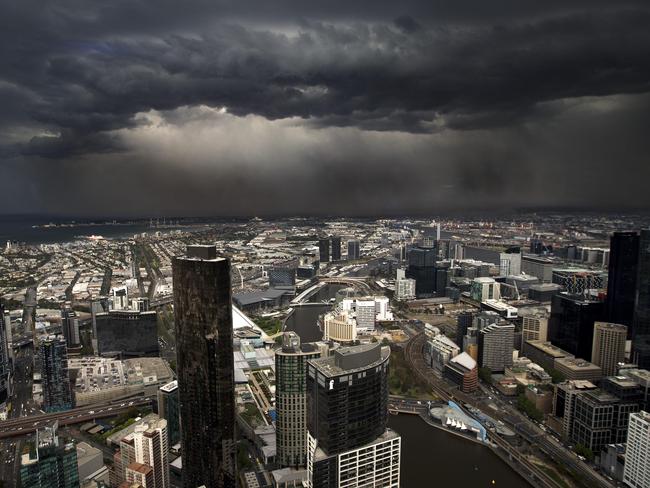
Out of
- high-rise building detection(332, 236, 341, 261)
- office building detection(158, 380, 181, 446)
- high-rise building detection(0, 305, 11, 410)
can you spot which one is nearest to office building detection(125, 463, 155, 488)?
office building detection(158, 380, 181, 446)

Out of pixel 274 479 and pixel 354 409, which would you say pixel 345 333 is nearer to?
pixel 274 479

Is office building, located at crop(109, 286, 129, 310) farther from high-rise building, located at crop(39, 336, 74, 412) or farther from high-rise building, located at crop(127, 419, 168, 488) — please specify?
high-rise building, located at crop(127, 419, 168, 488)

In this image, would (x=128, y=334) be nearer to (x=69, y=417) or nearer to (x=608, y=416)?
(x=69, y=417)

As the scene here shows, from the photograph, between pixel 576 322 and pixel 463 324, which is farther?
pixel 463 324

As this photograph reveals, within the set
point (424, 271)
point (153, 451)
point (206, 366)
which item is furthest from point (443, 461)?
point (424, 271)

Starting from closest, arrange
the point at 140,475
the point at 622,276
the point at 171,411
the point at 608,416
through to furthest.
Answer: the point at 140,475, the point at 608,416, the point at 171,411, the point at 622,276

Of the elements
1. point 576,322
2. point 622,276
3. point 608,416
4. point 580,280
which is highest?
point 622,276

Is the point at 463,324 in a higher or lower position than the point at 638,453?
higher

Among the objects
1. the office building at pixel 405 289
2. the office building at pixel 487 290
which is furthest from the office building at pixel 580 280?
the office building at pixel 405 289
